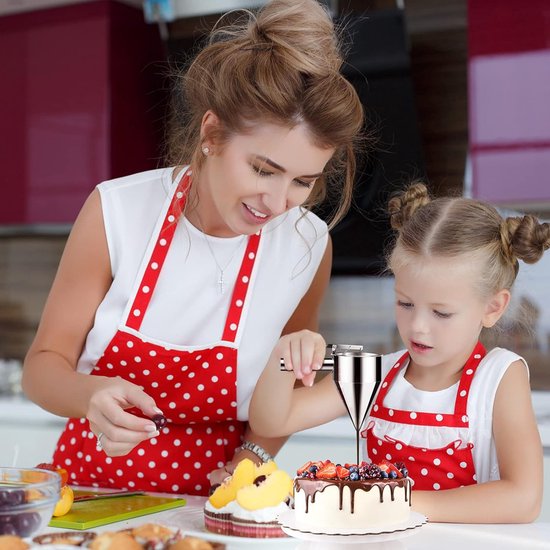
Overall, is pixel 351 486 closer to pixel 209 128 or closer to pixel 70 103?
pixel 209 128

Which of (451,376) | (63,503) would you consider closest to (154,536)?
(63,503)

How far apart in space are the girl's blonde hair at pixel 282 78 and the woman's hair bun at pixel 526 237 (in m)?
0.30

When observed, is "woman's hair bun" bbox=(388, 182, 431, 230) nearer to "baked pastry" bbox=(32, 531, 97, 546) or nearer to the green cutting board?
the green cutting board

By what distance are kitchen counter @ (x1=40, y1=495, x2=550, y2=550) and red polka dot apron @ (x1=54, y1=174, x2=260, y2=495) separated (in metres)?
0.29

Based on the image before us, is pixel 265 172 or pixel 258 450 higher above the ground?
pixel 265 172

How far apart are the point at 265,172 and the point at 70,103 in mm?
1955

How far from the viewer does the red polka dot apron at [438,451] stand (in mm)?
1418

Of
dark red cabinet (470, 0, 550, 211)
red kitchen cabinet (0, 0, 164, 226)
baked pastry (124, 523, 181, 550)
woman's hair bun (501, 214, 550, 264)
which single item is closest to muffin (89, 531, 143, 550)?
baked pastry (124, 523, 181, 550)

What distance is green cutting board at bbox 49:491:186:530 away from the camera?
118cm

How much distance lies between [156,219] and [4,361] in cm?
230

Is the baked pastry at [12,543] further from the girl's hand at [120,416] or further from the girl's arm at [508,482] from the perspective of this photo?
the girl's arm at [508,482]

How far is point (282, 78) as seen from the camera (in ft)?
4.57

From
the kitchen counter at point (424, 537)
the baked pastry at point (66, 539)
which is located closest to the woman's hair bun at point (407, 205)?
the kitchen counter at point (424, 537)

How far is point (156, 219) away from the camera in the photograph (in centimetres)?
161
